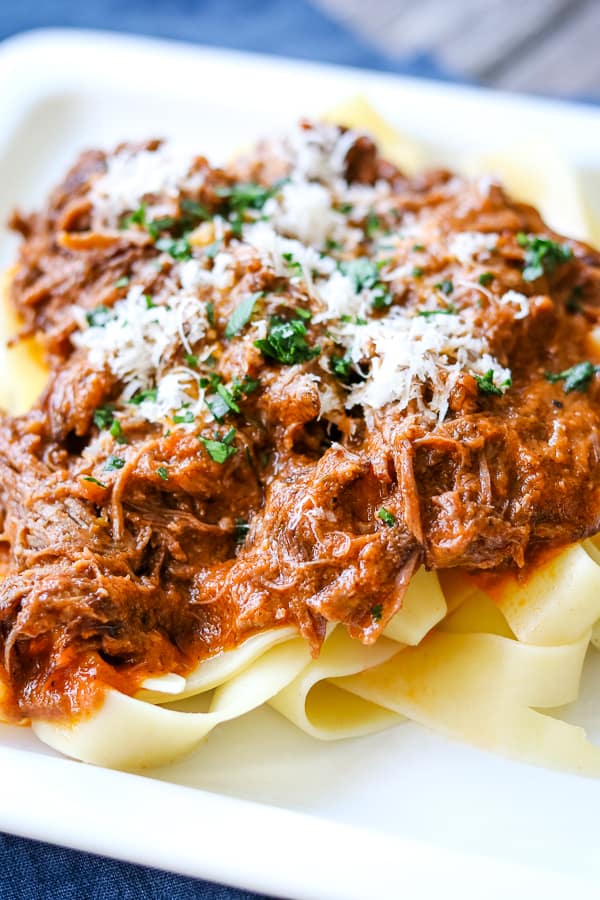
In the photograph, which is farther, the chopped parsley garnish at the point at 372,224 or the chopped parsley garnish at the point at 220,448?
the chopped parsley garnish at the point at 372,224

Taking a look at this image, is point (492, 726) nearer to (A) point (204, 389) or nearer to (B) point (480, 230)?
(A) point (204, 389)

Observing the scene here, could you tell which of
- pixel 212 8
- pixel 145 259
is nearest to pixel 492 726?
pixel 145 259

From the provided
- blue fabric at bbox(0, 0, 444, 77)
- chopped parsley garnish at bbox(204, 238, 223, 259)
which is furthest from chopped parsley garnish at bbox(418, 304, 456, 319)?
blue fabric at bbox(0, 0, 444, 77)

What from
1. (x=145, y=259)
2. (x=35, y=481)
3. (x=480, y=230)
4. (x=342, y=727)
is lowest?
(x=342, y=727)

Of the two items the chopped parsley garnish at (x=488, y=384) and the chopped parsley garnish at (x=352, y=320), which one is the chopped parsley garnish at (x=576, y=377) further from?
the chopped parsley garnish at (x=352, y=320)

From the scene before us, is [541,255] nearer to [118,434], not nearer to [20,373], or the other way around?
[118,434]

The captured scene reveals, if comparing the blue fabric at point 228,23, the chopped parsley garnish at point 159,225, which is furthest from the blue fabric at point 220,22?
the chopped parsley garnish at point 159,225
